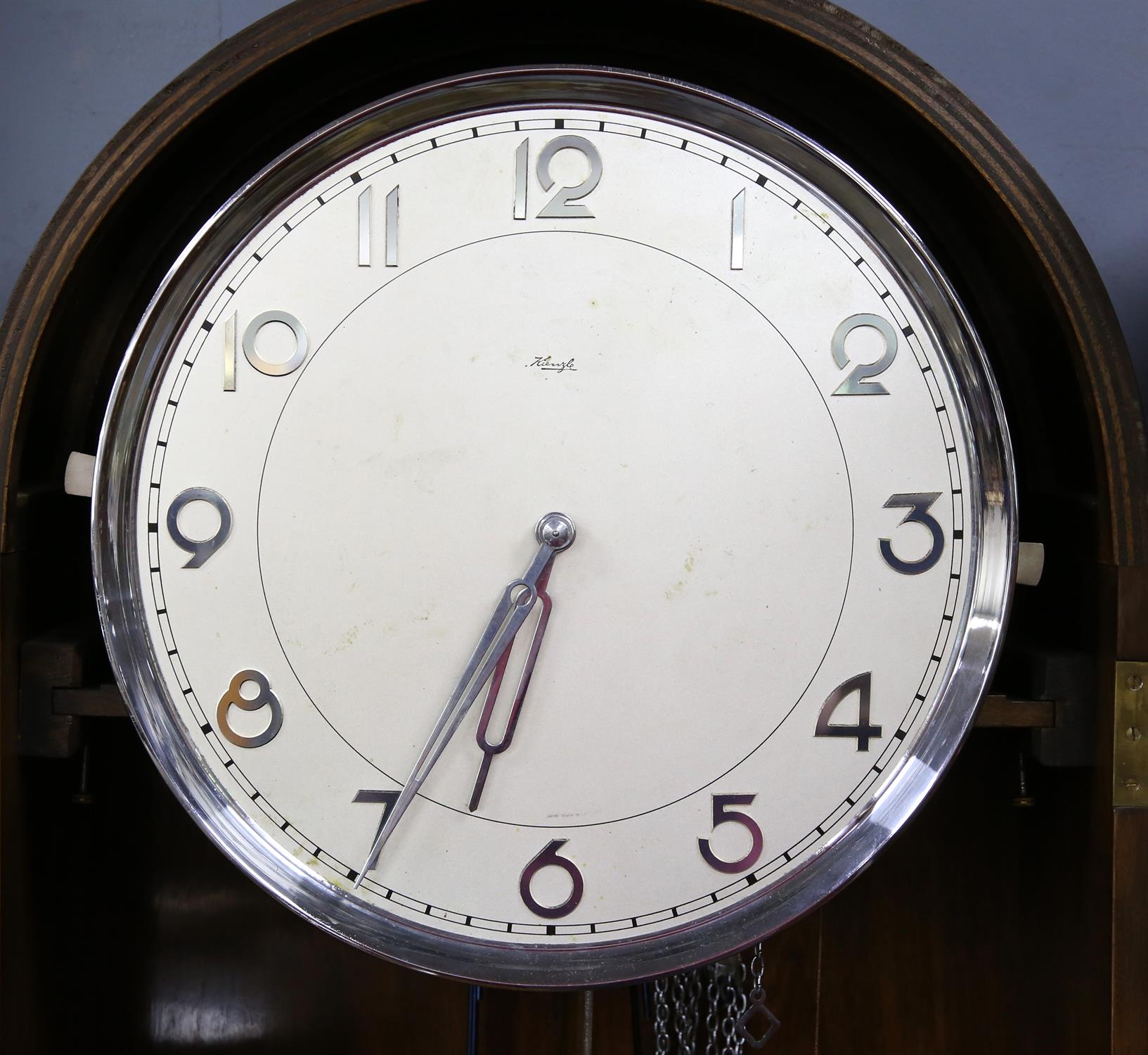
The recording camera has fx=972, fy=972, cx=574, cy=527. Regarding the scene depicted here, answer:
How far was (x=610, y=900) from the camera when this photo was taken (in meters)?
0.64

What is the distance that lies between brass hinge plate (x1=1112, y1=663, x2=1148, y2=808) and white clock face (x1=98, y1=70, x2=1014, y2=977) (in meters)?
0.10

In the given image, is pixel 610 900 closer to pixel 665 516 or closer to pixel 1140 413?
pixel 665 516

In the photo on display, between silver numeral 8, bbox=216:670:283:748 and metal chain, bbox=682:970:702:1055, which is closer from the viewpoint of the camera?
silver numeral 8, bbox=216:670:283:748

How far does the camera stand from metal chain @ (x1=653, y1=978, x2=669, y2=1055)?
770 millimetres

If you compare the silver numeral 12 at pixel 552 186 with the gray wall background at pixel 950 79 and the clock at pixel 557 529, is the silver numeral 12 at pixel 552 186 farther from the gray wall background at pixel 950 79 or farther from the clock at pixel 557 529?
the gray wall background at pixel 950 79

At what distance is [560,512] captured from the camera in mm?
642

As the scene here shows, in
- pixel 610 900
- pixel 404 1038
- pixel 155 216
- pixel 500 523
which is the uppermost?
pixel 155 216

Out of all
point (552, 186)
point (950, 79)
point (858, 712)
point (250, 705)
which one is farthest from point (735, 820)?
point (950, 79)

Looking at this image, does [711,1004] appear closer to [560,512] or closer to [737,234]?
[560,512]

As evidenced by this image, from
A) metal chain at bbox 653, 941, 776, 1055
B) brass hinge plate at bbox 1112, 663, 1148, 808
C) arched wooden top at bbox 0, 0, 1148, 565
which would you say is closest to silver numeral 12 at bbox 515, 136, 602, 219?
→ arched wooden top at bbox 0, 0, 1148, 565

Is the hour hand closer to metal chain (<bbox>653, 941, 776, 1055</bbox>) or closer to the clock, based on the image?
the clock

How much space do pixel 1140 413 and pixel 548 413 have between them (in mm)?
394

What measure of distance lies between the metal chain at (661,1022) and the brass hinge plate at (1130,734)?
370mm

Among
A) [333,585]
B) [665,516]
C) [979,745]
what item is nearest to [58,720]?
[333,585]
